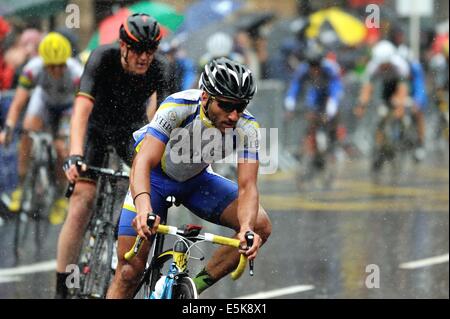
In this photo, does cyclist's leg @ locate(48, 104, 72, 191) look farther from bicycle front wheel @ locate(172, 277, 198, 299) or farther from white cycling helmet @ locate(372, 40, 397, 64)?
bicycle front wheel @ locate(172, 277, 198, 299)

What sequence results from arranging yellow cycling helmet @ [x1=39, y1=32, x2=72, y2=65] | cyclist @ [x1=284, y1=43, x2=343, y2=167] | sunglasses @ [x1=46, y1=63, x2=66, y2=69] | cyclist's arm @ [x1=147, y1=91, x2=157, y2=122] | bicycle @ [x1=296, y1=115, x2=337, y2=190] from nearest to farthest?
1. cyclist's arm @ [x1=147, y1=91, x2=157, y2=122]
2. yellow cycling helmet @ [x1=39, y1=32, x2=72, y2=65]
3. sunglasses @ [x1=46, y1=63, x2=66, y2=69]
4. bicycle @ [x1=296, y1=115, x2=337, y2=190]
5. cyclist @ [x1=284, y1=43, x2=343, y2=167]

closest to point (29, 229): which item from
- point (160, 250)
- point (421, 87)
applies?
point (160, 250)

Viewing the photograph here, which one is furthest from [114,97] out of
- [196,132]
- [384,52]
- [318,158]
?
[384,52]

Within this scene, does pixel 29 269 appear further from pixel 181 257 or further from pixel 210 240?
pixel 210 240

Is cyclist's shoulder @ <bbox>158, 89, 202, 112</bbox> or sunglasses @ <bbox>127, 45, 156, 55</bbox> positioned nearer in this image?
cyclist's shoulder @ <bbox>158, 89, 202, 112</bbox>

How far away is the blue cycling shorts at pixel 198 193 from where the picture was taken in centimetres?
748

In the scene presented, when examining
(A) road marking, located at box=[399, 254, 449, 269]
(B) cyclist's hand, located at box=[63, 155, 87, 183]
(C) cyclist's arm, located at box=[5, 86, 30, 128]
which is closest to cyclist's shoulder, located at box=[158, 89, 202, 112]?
(B) cyclist's hand, located at box=[63, 155, 87, 183]

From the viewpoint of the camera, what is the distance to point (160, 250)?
24.2ft

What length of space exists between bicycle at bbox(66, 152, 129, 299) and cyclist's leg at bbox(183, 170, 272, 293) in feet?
3.69

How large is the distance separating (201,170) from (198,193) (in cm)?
14

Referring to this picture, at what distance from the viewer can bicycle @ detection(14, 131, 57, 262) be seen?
542 inches

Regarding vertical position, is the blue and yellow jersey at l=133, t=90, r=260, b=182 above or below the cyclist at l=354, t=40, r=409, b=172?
below

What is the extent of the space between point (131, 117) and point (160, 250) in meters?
1.86

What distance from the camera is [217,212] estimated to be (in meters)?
7.46
